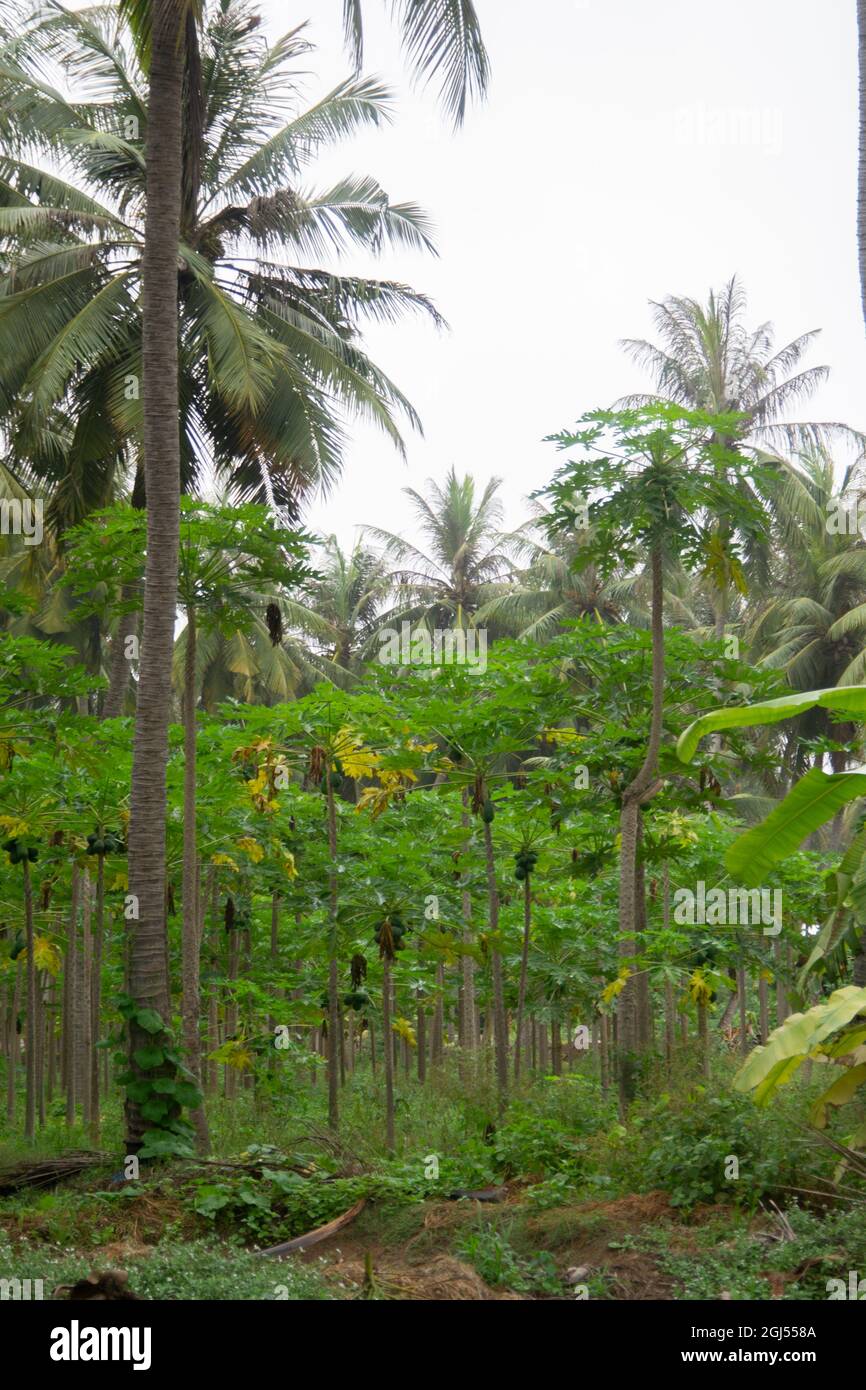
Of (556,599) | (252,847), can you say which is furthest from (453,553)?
(252,847)

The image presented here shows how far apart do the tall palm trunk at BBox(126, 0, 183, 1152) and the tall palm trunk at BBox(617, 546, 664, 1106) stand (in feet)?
14.5

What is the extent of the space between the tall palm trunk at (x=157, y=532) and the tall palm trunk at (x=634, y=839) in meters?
4.43

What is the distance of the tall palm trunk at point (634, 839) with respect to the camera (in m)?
11.6

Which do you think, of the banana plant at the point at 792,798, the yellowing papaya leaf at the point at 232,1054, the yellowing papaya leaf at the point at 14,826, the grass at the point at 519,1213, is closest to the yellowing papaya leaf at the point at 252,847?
the yellowing papaya leaf at the point at 232,1054

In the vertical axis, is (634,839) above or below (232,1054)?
above

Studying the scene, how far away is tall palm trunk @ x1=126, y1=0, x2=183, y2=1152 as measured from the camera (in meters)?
10.7

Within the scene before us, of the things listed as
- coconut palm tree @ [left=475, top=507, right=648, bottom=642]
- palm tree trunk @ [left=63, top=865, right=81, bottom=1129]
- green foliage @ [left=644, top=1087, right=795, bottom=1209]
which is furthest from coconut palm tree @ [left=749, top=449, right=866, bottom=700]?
green foliage @ [left=644, top=1087, right=795, bottom=1209]

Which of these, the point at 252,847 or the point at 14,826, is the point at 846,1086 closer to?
the point at 252,847

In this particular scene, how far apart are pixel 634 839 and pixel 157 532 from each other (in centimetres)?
558

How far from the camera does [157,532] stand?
1110 centimetres

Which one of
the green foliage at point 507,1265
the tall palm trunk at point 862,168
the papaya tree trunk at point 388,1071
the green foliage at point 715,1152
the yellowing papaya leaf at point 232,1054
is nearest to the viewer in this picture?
the green foliage at point 507,1265

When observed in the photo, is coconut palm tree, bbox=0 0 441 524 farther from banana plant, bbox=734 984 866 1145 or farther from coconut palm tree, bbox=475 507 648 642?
coconut palm tree, bbox=475 507 648 642

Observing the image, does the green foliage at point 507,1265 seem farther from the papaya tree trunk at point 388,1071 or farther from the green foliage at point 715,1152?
the papaya tree trunk at point 388,1071

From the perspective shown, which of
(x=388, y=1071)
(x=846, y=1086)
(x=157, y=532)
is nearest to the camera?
(x=846, y=1086)
